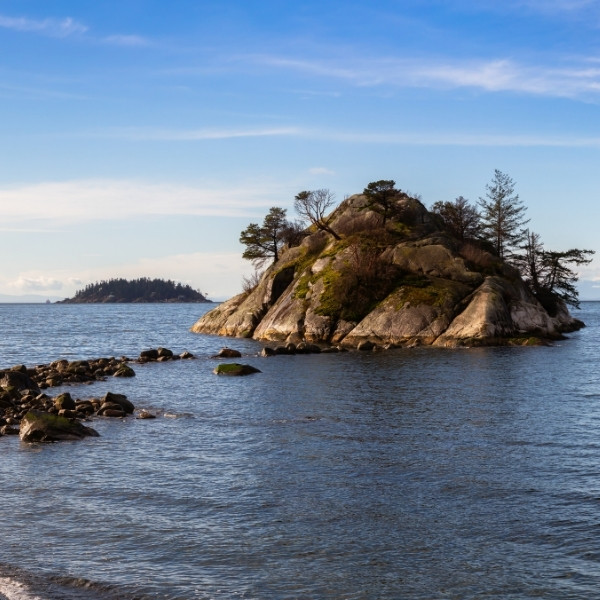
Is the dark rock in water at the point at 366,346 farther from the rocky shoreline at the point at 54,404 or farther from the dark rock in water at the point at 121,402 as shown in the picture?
the dark rock in water at the point at 121,402

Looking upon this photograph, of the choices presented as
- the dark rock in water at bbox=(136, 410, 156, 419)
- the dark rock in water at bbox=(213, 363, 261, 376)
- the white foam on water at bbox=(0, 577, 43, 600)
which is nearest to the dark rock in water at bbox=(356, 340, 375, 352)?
the dark rock in water at bbox=(213, 363, 261, 376)

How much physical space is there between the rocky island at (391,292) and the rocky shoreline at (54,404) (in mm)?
29161

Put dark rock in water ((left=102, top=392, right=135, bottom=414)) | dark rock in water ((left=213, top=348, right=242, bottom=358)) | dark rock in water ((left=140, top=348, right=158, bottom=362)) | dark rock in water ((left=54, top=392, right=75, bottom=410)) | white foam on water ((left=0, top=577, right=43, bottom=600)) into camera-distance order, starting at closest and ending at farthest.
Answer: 1. white foam on water ((left=0, top=577, right=43, bottom=600))
2. dark rock in water ((left=54, top=392, right=75, bottom=410))
3. dark rock in water ((left=102, top=392, right=135, bottom=414))
4. dark rock in water ((left=213, top=348, right=242, bottom=358))
5. dark rock in water ((left=140, top=348, right=158, bottom=362))

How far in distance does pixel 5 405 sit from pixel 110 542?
81.4 feet

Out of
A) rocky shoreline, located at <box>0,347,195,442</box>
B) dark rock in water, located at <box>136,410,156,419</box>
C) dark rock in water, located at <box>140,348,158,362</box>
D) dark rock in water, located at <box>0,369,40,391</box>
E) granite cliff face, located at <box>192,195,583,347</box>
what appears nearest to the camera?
rocky shoreline, located at <box>0,347,195,442</box>

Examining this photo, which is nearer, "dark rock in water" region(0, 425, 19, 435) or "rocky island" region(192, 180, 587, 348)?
"dark rock in water" region(0, 425, 19, 435)

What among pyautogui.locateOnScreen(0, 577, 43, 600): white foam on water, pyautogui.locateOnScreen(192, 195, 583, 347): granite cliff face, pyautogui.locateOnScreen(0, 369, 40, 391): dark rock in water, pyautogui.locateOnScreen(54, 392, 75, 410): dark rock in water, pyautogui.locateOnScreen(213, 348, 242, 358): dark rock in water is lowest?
pyautogui.locateOnScreen(0, 577, 43, 600): white foam on water

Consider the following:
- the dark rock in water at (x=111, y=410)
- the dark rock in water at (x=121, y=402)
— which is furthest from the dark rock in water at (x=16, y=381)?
the dark rock in water at (x=111, y=410)

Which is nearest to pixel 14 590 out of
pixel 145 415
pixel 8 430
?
pixel 8 430

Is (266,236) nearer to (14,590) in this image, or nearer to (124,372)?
(124,372)

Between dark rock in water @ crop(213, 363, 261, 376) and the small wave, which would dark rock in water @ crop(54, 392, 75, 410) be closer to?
the small wave

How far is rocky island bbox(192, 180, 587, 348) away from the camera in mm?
78188

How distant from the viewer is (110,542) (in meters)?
19.7

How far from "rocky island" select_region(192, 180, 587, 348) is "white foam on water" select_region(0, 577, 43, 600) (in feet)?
200
